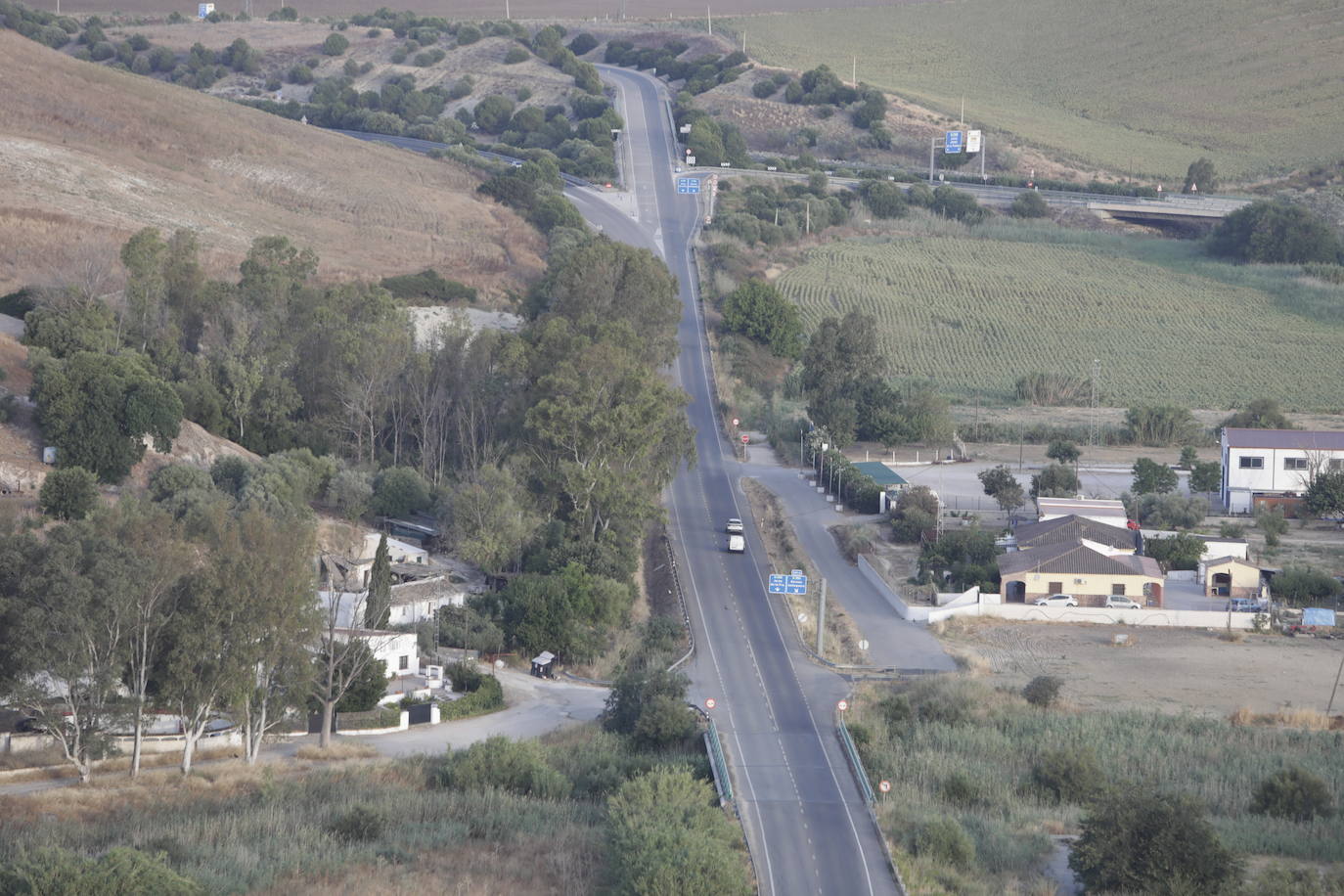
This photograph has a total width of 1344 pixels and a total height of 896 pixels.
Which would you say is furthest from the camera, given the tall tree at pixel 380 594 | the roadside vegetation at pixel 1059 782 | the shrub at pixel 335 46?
the shrub at pixel 335 46

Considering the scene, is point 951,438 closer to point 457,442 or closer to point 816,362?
point 816,362

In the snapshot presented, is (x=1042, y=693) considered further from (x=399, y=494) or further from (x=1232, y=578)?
(x=399, y=494)

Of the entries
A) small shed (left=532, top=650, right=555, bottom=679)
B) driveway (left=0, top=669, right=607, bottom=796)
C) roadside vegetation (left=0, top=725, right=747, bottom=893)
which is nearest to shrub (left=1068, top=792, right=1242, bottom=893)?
roadside vegetation (left=0, top=725, right=747, bottom=893)

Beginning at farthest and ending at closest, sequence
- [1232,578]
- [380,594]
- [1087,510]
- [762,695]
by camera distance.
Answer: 1. [1087,510]
2. [1232,578]
3. [380,594]
4. [762,695]

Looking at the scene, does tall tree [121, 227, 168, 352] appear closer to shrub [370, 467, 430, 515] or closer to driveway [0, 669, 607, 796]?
shrub [370, 467, 430, 515]

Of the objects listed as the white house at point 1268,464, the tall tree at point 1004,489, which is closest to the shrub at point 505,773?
the tall tree at point 1004,489

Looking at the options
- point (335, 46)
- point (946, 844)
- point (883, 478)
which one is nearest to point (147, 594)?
point (946, 844)

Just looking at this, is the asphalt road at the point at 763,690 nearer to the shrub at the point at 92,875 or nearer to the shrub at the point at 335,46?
the shrub at the point at 92,875
